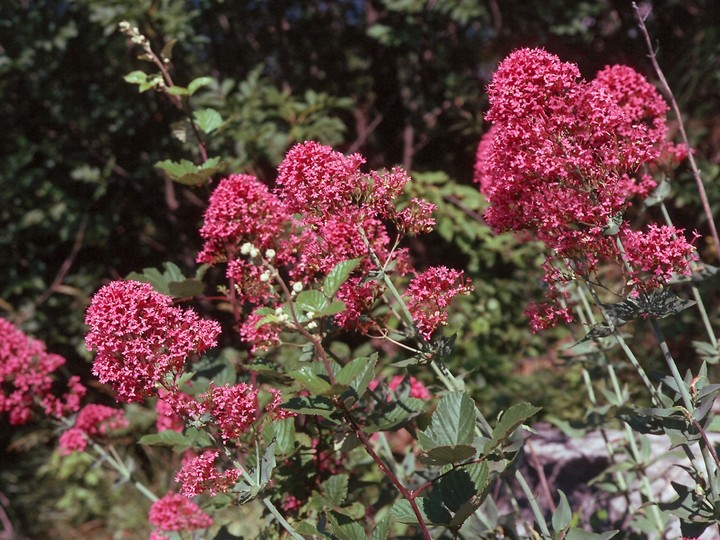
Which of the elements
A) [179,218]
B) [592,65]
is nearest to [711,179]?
[592,65]

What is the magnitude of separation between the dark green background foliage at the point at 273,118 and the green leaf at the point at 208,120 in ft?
4.49

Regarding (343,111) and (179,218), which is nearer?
(179,218)

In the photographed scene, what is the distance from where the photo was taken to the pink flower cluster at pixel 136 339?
4.77ft

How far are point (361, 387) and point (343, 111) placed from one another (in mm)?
4348

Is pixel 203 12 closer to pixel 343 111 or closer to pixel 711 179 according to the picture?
pixel 343 111

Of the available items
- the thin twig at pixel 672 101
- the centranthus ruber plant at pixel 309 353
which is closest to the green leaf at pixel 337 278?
the centranthus ruber plant at pixel 309 353

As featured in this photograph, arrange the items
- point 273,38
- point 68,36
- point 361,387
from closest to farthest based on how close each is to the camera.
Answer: point 361,387 < point 68,36 < point 273,38

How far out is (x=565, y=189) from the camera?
1559 millimetres

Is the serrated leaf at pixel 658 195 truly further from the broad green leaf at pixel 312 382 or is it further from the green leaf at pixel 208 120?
the green leaf at pixel 208 120

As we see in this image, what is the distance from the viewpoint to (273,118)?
4.57m

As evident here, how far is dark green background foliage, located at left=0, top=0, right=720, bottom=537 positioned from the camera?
402 centimetres

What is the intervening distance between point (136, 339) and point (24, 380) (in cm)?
129

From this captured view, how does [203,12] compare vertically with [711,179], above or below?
above

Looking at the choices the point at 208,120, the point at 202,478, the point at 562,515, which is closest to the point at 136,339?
the point at 202,478
